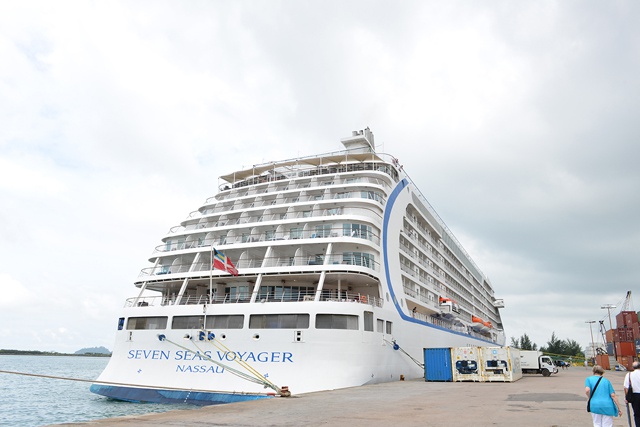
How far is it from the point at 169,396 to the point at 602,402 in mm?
18221

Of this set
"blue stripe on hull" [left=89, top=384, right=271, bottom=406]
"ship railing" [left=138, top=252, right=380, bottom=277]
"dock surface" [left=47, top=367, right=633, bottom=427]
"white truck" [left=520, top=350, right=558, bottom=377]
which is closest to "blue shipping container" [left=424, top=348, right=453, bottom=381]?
"ship railing" [left=138, top=252, right=380, bottom=277]

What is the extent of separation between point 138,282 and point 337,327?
13.0m

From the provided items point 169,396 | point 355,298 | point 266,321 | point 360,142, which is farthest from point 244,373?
point 360,142

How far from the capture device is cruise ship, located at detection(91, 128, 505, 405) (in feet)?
68.9

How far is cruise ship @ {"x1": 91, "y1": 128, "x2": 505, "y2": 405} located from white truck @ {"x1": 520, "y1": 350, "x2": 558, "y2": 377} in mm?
10434

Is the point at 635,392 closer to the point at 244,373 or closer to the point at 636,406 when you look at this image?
the point at 636,406

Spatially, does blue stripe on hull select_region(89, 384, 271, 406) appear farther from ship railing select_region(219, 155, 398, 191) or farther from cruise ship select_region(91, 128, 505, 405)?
ship railing select_region(219, 155, 398, 191)

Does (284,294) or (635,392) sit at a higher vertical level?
(284,294)

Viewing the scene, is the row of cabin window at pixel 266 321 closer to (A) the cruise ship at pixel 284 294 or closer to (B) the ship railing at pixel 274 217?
(A) the cruise ship at pixel 284 294

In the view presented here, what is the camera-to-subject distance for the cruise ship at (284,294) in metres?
21.0

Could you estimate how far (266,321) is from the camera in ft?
70.7

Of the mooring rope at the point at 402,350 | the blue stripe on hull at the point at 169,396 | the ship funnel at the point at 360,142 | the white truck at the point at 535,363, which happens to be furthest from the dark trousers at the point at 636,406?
the white truck at the point at 535,363

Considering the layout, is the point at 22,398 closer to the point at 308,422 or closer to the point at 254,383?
the point at 254,383

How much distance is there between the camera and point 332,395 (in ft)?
59.2
